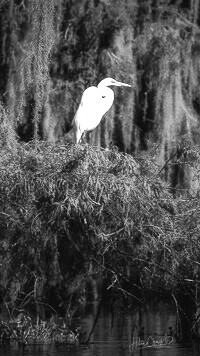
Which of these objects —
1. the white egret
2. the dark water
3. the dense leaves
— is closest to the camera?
the dense leaves

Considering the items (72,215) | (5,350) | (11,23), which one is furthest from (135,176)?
(11,23)

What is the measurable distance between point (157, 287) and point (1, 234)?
141 centimetres

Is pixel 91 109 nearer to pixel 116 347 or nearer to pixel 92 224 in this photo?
pixel 92 224

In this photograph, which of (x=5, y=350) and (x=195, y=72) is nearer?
(x=5, y=350)

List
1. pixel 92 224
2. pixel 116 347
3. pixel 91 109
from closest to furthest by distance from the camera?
pixel 92 224 < pixel 116 347 < pixel 91 109

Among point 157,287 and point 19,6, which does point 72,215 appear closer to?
point 157,287

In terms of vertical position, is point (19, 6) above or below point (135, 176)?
above

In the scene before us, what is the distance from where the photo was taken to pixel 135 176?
325 inches

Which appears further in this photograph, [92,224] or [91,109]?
[91,109]
